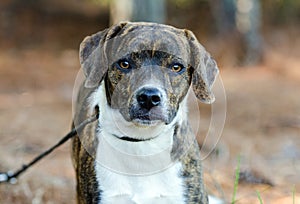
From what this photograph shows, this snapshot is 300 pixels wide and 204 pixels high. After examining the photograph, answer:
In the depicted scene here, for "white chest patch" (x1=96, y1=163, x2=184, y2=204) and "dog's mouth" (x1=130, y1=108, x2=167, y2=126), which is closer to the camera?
"dog's mouth" (x1=130, y1=108, x2=167, y2=126)

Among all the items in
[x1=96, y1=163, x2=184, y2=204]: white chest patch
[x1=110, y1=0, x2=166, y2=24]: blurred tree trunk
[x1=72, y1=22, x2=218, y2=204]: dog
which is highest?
[x1=72, y1=22, x2=218, y2=204]: dog

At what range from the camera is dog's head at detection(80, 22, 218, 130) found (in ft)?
11.4

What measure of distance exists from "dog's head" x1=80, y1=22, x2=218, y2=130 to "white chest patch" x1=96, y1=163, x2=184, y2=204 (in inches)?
14.4

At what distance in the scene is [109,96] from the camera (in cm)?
Result: 373

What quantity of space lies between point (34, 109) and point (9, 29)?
19.0ft

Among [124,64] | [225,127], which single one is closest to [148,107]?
[124,64]

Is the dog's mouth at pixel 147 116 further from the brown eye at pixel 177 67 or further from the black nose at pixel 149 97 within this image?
the brown eye at pixel 177 67

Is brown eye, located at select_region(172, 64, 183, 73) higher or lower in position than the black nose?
higher

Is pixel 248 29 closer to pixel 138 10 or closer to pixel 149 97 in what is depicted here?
pixel 138 10

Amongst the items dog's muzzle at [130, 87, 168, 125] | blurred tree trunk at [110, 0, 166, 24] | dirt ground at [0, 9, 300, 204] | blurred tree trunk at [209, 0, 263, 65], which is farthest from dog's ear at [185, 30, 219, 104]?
blurred tree trunk at [209, 0, 263, 65]

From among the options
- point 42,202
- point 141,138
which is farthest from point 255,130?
point 141,138

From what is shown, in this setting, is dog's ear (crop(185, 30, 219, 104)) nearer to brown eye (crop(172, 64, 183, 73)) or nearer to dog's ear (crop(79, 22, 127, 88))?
brown eye (crop(172, 64, 183, 73))

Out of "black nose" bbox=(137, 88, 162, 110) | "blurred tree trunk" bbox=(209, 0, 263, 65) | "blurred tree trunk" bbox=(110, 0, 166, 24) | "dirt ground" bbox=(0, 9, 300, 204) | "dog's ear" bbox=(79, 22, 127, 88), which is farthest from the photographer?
"blurred tree trunk" bbox=(209, 0, 263, 65)

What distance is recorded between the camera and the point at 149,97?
3.39 m
